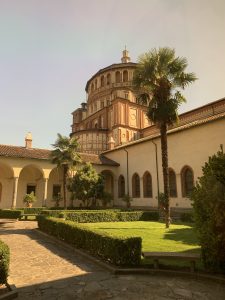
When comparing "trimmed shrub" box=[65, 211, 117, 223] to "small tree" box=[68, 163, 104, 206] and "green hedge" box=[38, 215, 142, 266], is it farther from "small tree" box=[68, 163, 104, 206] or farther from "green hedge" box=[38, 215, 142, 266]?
"green hedge" box=[38, 215, 142, 266]

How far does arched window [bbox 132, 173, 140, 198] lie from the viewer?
30.3 meters

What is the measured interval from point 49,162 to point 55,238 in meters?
17.9

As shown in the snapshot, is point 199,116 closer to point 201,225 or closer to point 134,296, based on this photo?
point 201,225

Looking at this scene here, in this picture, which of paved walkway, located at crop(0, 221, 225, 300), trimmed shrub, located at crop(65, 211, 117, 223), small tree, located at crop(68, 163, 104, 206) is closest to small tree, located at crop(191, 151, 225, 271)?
paved walkway, located at crop(0, 221, 225, 300)

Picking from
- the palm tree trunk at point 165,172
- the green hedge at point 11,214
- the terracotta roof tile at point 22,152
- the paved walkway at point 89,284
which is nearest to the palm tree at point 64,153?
the terracotta roof tile at point 22,152

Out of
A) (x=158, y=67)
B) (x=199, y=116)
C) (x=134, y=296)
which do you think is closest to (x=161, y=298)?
(x=134, y=296)

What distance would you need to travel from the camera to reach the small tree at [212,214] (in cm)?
673

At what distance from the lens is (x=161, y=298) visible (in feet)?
17.4

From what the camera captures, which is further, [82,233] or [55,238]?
[55,238]

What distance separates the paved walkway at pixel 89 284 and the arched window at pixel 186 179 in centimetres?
1662

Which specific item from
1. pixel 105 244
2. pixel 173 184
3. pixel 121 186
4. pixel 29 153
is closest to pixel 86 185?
pixel 121 186

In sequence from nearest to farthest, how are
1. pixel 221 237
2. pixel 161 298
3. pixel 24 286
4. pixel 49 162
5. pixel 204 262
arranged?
pixel 161 298 → pixel 24 286 → pixel 221 237 → pixel 204 262 → pixel 49 162

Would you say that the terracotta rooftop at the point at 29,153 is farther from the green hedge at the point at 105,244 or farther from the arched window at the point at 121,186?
the green hedge at the point at 105,244

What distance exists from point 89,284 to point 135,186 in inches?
978
